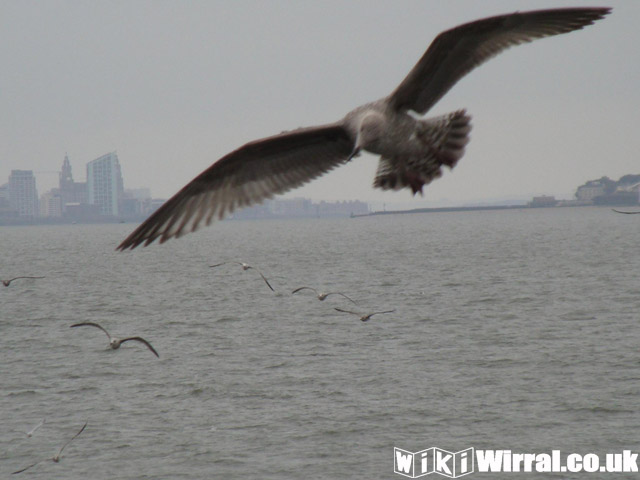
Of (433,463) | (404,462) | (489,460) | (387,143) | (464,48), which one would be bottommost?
(489,460)

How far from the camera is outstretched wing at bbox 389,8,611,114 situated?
6652 mm

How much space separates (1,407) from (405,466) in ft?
119

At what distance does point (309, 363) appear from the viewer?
90500 millimetres

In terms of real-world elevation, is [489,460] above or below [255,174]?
below

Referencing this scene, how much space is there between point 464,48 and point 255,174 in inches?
95.5

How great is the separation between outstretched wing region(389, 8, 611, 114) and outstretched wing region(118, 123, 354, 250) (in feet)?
2.48

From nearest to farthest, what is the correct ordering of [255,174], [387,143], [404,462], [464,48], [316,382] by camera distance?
1. [387,143]
2. [464,48]
3. [255,174]
4. [404,462]
5. [316,382]

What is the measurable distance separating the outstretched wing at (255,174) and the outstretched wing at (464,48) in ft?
2.48

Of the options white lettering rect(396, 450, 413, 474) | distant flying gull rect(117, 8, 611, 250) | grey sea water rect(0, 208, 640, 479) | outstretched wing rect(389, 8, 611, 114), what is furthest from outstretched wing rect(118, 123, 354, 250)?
white lettering rect(396, 450, 413, 474)

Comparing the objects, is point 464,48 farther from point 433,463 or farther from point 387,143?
point 433,463

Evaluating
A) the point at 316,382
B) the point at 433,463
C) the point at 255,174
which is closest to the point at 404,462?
the point at 433,463

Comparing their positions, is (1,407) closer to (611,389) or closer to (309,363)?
(309,363)

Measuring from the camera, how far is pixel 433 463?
60.6 m

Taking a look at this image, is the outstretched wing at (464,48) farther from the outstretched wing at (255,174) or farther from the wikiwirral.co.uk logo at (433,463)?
the wikiwirral.co.uk logo at (433,463)
